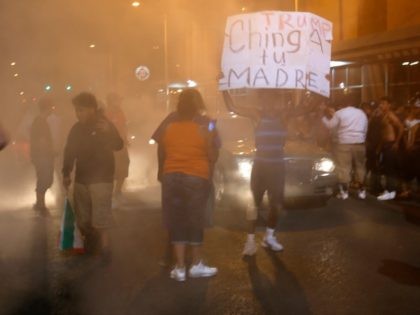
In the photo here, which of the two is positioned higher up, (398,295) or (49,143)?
(49,143)

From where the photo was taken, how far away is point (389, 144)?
27.0 feet

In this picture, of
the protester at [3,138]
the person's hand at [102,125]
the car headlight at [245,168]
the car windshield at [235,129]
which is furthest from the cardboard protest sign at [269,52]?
the car windshield at [235,129]

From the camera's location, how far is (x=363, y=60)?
1234 centimetres

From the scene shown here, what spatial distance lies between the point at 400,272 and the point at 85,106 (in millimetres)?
2740

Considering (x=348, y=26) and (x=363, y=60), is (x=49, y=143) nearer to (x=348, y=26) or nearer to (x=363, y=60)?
(x=363, y=60)

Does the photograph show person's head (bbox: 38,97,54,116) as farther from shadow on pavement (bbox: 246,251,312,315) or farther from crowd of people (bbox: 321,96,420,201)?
crowd of people (bbox: 321,96,420,201)

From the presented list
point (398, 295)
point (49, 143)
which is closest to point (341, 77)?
point (49, 143)

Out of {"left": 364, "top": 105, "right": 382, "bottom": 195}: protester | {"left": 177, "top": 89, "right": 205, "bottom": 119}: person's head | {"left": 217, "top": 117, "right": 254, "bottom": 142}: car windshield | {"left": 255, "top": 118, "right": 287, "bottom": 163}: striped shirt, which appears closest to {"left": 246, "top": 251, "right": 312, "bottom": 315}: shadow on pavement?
{"left": 255, "top": 118, "right": 287, "bottom": 163}: striped shirt

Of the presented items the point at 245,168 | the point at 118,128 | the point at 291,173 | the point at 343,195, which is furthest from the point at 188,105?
the point at 343,195

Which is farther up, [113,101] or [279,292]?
[113,101]

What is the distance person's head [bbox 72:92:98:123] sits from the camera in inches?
197

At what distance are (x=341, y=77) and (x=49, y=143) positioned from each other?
839 cm

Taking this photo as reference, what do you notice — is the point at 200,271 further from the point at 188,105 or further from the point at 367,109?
the point at 367,109

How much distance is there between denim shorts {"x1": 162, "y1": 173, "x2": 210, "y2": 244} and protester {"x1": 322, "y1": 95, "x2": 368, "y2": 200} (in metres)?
4.21
